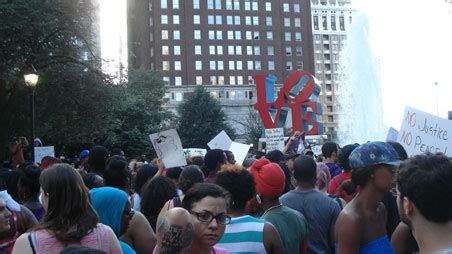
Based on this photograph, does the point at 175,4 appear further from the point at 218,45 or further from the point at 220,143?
the point at 220,143

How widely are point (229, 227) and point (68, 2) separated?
22.0 metres

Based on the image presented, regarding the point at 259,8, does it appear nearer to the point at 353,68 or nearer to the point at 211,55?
the point at 211,55

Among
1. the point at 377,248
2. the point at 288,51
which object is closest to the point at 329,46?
the point at 288,51

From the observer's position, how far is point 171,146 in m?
8.55

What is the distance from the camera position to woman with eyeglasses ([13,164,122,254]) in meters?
3.33

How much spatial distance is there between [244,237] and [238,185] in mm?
472

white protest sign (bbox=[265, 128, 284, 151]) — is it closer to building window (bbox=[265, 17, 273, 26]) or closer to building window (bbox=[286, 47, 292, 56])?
building window (bbox=[265, 17, 273, 26])

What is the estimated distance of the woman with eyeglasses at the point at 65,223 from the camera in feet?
10.9

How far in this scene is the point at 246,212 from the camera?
14.3ft

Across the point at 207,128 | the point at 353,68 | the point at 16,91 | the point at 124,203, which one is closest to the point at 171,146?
the point at 124,203

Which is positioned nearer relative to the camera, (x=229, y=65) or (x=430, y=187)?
(x=430, y=187)

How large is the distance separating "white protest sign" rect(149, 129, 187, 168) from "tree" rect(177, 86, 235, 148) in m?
59.4

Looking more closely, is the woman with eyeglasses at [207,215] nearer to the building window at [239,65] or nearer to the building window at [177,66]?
the building window at [177,66]

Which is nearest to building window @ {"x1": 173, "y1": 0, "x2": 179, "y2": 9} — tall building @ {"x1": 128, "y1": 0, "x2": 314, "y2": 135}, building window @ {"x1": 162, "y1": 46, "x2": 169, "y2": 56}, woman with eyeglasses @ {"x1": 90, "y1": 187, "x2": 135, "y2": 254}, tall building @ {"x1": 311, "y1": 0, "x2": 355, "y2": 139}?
tall building @ {"x1": 128, "y1": 0, "x2": 314, "y2": 135}
